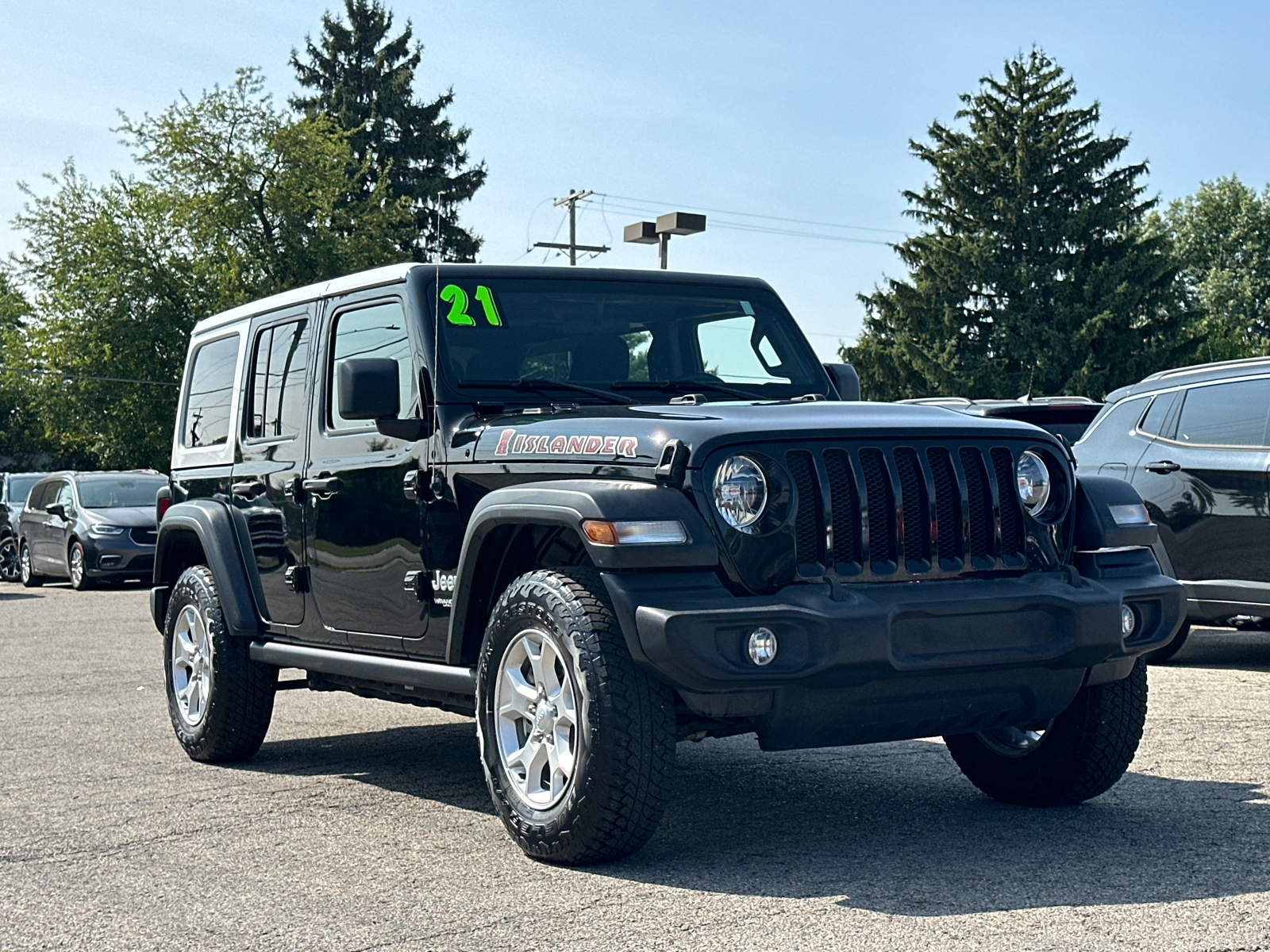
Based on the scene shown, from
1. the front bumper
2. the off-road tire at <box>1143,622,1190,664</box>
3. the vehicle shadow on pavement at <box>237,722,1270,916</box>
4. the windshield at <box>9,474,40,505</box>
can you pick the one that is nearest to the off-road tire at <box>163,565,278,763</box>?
the vehicle shadow on pavement at <box>237,722,1270,916</box>

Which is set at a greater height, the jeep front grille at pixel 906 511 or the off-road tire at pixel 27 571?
the jeep front grille at pixel 906 511

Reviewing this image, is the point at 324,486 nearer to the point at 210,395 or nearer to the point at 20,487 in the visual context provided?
the point at 210,395

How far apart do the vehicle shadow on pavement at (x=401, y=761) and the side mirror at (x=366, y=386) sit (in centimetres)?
157

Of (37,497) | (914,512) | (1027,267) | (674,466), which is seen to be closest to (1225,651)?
(914,512)

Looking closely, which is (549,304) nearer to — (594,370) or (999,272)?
(594,370)

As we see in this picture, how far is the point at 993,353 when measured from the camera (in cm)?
4881

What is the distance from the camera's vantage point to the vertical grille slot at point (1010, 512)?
16.5ft

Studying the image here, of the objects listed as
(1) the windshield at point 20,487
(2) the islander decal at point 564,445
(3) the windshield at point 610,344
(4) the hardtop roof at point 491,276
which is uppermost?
(4) the hardtop roof at point 491,276

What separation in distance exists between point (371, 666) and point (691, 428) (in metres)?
1.87

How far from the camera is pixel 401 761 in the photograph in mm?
7090

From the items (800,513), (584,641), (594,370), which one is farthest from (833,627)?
(594,370)

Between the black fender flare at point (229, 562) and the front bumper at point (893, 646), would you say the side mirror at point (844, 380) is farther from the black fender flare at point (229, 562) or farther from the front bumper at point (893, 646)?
the black fender flare at point (229, 562)

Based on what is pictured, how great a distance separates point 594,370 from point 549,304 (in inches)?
13.6

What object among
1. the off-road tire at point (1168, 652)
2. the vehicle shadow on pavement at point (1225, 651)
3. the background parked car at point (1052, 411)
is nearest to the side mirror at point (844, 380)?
the off-road tire at point (1168, 652)
